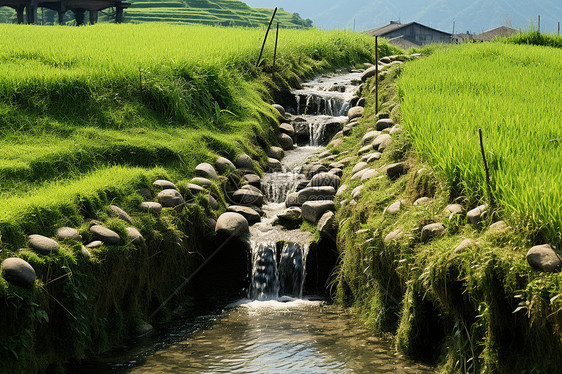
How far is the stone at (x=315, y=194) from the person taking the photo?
9.16 metres

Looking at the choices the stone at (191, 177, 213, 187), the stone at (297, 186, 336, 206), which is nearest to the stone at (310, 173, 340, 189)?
the stone at (297, 186, 336, 206)

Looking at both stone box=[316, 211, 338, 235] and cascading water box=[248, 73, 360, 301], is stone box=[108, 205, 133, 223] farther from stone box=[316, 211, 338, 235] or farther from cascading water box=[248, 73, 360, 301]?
stone box=[316, 211, 338, 235]

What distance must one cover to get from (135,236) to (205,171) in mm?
2325

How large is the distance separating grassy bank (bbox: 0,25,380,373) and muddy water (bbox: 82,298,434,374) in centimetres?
60

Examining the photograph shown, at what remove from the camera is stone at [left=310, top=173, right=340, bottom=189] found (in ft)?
31.0

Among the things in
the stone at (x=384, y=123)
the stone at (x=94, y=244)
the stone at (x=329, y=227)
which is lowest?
the stone at (x=329, y=227)

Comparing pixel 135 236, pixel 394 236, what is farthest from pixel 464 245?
pixel 135 236

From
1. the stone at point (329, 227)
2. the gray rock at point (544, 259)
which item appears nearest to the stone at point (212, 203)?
the stone at point (329, 227)

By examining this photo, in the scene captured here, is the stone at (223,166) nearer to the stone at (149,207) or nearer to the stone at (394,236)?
the stone at (149,207)

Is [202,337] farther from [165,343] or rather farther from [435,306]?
[435,306]

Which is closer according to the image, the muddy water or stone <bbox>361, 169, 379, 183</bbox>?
the muddy water

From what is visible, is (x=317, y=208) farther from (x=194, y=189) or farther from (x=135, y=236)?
(x=135, y=236)

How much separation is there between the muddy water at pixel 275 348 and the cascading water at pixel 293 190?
689 mm

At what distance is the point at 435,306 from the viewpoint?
5793 millimetres
